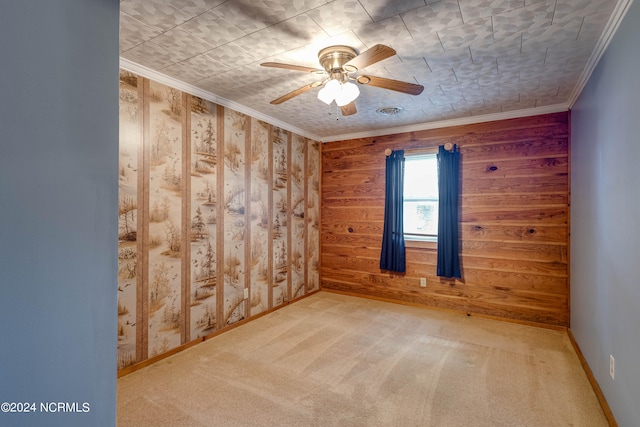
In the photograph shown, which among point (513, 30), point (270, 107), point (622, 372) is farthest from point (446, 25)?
point (622, 372)

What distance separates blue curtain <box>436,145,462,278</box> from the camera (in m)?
3.75

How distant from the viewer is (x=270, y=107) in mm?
3396

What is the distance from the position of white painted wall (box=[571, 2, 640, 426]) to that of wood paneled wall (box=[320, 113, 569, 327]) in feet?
1.86

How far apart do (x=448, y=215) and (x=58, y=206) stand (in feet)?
12.4

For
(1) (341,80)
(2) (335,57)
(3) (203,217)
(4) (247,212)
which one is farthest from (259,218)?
(2) (335,57)

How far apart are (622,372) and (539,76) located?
2.30 m

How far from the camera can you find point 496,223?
3.59 meters

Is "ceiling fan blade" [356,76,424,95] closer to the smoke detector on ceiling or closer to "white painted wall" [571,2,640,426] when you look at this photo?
"white painted wall" [571,2,640,426]

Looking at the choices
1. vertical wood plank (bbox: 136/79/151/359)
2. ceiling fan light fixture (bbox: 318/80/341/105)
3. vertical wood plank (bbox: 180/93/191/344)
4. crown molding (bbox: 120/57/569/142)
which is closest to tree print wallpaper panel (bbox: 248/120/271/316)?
crown molding (bbox: 120/57/569/142)

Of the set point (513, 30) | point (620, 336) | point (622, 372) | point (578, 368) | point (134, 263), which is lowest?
point (578, 368)

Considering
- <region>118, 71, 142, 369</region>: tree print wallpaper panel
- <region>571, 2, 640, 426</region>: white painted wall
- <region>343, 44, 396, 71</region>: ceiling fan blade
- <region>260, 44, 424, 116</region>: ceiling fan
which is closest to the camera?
<region>571, 2, 640, 426</region>: white painted wall

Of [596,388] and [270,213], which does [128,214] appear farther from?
[596,388]

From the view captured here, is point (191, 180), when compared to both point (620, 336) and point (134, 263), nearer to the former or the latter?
point (134, 263)

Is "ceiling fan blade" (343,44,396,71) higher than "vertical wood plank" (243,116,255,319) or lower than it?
higher
